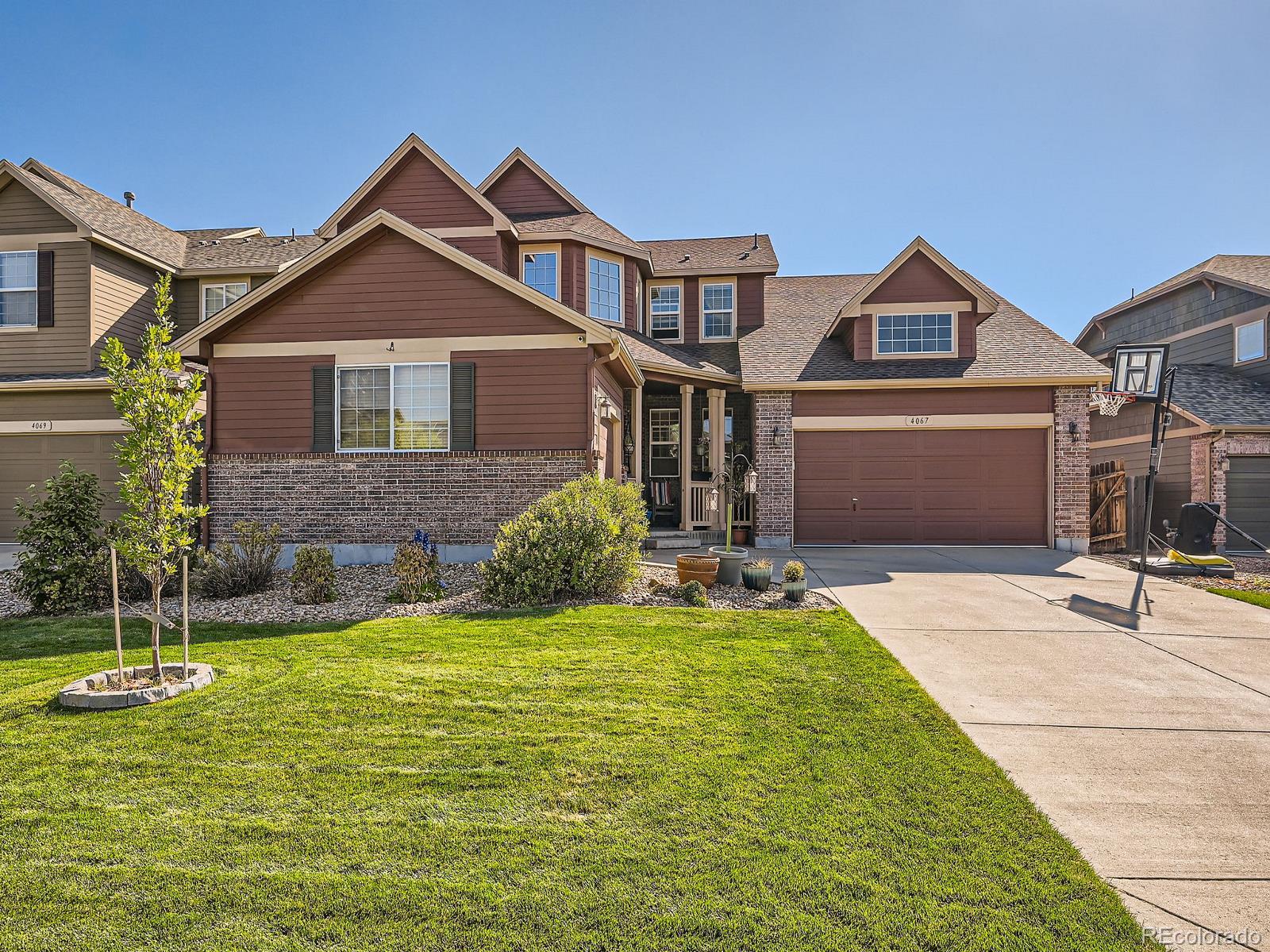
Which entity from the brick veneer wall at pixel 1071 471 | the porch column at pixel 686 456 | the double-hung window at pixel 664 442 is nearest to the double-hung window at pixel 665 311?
the double-hung window at pixel 664 442

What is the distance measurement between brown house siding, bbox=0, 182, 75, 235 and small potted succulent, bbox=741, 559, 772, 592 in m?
15.6

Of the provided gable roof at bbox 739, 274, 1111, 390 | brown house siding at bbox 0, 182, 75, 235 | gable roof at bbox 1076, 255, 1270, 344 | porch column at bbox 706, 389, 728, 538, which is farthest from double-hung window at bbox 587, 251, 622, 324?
gable roof at bbox 1076, 255, 1270, 344

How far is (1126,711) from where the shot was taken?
4594mm

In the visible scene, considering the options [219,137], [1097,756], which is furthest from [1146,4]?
[219,137]

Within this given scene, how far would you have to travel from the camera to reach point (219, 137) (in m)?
13.6

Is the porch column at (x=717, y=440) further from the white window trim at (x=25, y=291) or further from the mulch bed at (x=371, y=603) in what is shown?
the white window trim at (x=25, y=291)

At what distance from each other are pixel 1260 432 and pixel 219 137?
22713 mm

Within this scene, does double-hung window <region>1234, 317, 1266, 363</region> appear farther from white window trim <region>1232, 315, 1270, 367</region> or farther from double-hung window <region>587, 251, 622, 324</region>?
double-hung window <region>587, 251, 622, 324</region>

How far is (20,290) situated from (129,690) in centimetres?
1440

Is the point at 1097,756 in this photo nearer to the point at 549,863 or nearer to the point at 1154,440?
the point at 549,863

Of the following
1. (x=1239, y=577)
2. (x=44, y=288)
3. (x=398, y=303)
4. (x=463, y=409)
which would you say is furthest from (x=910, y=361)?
(x=44, y=288)

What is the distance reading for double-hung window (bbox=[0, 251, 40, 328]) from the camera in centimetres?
1414

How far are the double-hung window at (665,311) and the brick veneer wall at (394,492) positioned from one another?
277 inches

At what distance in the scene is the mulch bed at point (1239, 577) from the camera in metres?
9.74
